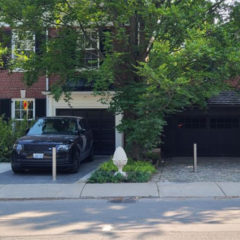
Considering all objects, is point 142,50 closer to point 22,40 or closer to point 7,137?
point 22,40

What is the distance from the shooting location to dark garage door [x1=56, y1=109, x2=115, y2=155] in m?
17.2

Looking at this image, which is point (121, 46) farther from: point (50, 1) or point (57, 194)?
point (57, 194)

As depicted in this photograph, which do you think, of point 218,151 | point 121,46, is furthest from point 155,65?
point 218,151

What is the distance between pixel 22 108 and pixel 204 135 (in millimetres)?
8552

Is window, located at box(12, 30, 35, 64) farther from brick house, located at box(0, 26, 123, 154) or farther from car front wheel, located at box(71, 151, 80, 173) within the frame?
car front wheel, located at box(71, 151, 80, 173)

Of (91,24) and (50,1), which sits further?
(91,24)

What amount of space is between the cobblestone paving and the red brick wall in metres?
6.70

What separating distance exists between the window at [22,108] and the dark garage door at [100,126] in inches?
54.3

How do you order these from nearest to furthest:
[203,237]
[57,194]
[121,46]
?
[203,237], [57,194], [121,46]

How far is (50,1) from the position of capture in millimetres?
11672

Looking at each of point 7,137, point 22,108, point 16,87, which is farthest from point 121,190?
point 16,87

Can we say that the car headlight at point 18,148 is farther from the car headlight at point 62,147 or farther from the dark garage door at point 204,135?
the dark garage door at point 204,135

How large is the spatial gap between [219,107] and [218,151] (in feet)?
7.07

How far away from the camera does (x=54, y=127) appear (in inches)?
529
